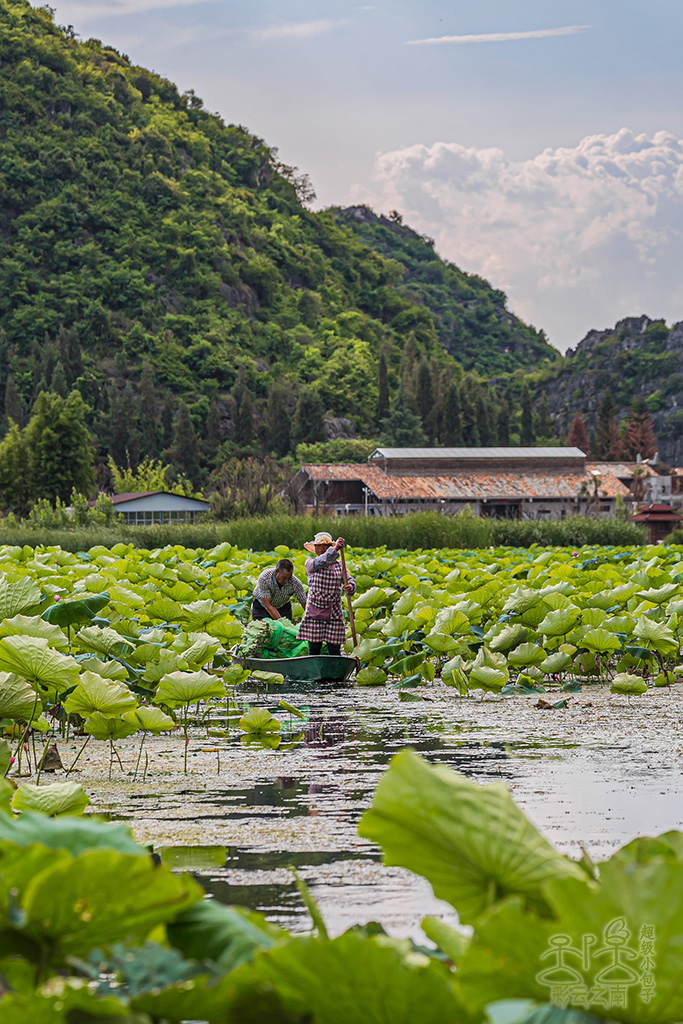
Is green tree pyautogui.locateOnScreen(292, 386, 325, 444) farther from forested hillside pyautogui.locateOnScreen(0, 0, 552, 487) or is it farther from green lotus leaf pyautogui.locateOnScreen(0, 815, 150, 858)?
green lotus leaf pyautogui.locateOnScreen(0, 815, 150, 858)

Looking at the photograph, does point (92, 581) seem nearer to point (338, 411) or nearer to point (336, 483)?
point (336, 483)

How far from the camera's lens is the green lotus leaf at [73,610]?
5773mm

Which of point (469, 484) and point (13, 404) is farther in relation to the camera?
point (13, 404)

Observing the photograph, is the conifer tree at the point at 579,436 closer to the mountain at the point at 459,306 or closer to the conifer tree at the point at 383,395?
the conifer tree at the point at 383,395

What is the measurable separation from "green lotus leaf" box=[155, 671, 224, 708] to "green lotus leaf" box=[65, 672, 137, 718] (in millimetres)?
741

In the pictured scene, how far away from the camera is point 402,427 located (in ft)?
271

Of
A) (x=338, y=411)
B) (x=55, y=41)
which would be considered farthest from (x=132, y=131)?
(x=338, y=411)

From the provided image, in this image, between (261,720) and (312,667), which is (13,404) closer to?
(312,667)

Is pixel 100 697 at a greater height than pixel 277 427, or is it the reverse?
pixel 277 427

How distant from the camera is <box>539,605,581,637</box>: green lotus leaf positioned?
8.40 metres

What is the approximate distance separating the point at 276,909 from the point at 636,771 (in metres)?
2.90

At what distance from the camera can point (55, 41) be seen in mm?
115812

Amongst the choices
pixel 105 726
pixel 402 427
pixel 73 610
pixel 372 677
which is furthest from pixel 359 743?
pixel 402 427

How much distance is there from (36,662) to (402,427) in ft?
260
